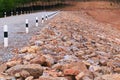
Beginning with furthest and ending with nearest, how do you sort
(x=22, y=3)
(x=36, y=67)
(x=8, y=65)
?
(x=22, y=3) → (x=8, y=65) → (x=36, y=67)

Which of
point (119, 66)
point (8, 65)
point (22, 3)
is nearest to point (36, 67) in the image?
point (8, 65)

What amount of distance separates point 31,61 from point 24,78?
1.67 m

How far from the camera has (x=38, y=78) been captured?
9.80m

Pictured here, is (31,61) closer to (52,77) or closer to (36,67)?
(36,67)

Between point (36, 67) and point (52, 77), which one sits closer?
point (52, 77)

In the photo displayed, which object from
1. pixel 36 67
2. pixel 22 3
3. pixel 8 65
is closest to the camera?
pixel 36 67

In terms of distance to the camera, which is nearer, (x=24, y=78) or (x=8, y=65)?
(x=24, y=78)

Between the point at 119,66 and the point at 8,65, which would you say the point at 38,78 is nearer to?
the point at 8,65

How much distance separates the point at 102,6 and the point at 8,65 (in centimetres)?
14634

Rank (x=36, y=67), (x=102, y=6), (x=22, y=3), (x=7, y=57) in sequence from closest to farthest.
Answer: (x=36, y=67) < (x=7, y=57) < (x=22, y=3) < (x=102, y=6)

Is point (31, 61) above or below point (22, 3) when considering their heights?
above

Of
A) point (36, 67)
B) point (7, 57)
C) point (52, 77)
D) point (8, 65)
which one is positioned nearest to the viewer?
point (52, 77)

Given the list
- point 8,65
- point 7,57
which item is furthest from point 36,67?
point 7,57

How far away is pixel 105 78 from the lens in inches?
394
